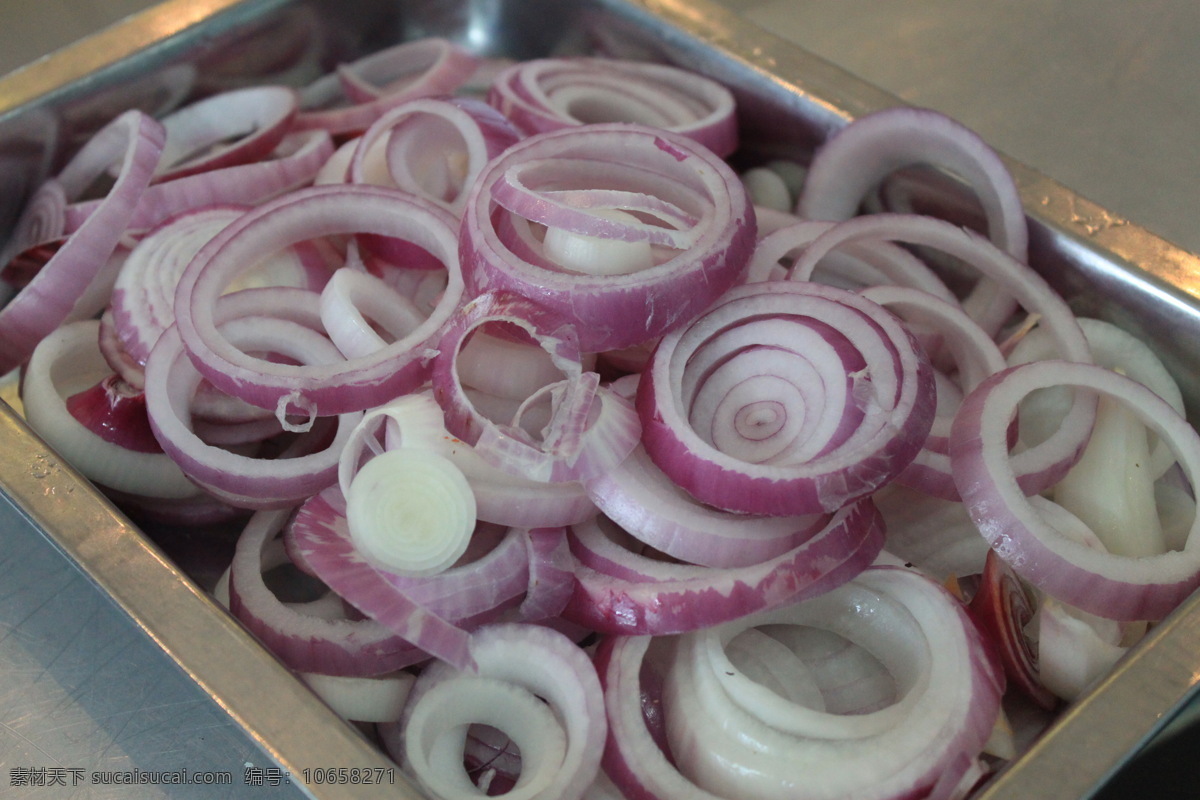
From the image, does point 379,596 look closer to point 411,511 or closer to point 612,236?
point 411,511

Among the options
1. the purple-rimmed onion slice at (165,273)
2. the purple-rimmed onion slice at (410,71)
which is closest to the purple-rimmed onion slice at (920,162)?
the purple-rimmed onion slice at (410,71)

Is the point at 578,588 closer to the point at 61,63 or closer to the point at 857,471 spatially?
the point at 857,471

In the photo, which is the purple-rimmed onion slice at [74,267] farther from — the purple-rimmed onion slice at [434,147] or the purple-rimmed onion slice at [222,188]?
the purple-rimmed onion slice at [434,147]

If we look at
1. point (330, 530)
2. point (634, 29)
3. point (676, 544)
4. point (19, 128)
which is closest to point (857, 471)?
point (676, 544)

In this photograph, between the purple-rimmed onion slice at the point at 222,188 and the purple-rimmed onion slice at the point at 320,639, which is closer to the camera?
the purple-rimmed onion slice at the point at 320,639

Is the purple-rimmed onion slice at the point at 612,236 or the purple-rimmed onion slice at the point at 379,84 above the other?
the purple-rimmed onion slice at the point at 612,236

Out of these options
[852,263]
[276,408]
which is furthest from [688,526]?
[852,263]
